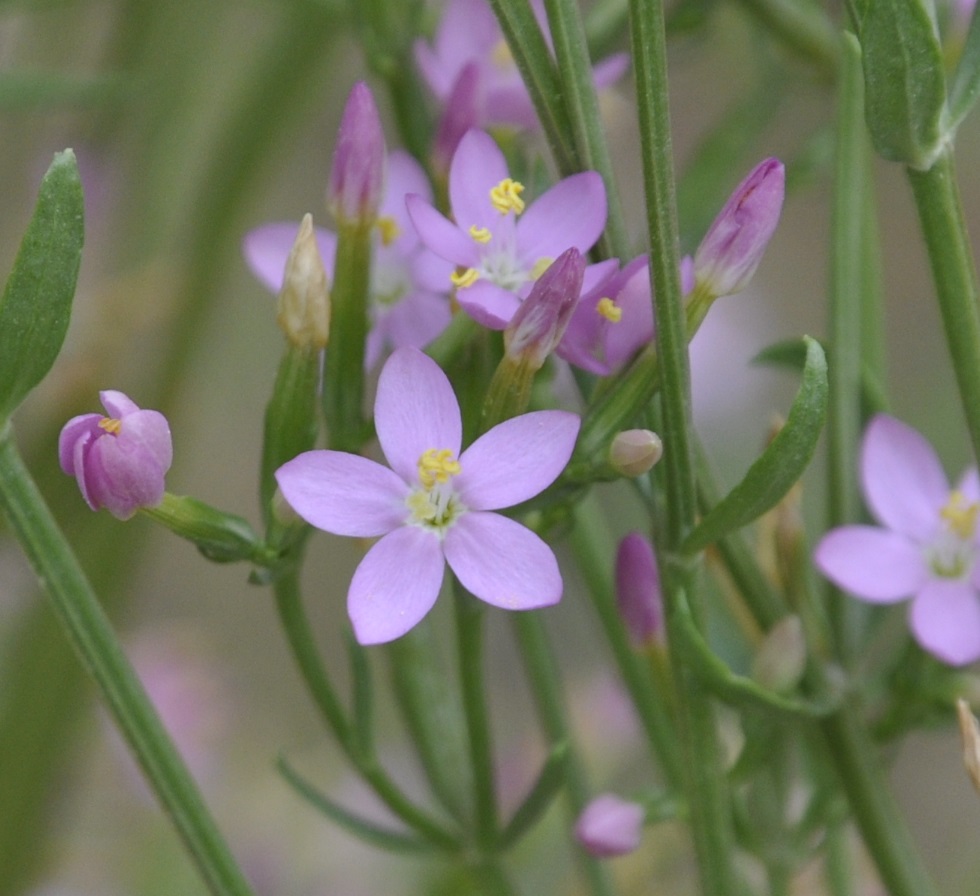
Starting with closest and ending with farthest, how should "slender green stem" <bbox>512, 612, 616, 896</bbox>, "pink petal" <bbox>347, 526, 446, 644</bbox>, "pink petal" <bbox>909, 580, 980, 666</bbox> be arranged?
"pink petal" <bbox>347, 526, 446, 644</bbox>
"pink petal" <bbox>909, 580, 980, 666</bbox>
"slender green stem" <bbox>512, 612, 616, 896</bbox>

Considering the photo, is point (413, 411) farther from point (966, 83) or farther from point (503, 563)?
point (966, 83)

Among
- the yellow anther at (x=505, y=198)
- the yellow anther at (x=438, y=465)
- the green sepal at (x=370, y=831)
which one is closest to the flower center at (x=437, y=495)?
the yellow anther at (x=438, y=465)

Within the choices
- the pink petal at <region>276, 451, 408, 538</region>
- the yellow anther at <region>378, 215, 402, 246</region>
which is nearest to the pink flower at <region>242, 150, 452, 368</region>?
the yellow anther at <region>378, 215, 402, 246</region>

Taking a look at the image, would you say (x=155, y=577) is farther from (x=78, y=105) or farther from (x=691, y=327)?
(x=691, y=327)

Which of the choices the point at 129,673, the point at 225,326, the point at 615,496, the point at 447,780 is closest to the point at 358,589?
the point at 129,673

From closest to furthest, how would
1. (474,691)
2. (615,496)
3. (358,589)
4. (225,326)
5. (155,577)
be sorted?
1. (358,589)
2. (474,691)
3. (615,496)
4. (225,326)
5. (155,577)

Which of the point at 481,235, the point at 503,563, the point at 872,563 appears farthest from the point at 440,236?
the point at 872,563

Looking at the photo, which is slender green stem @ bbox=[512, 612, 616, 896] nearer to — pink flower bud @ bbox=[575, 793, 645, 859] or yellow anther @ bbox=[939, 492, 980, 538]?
pink flower bud @ bbox=[575, 793, 645, 859]
